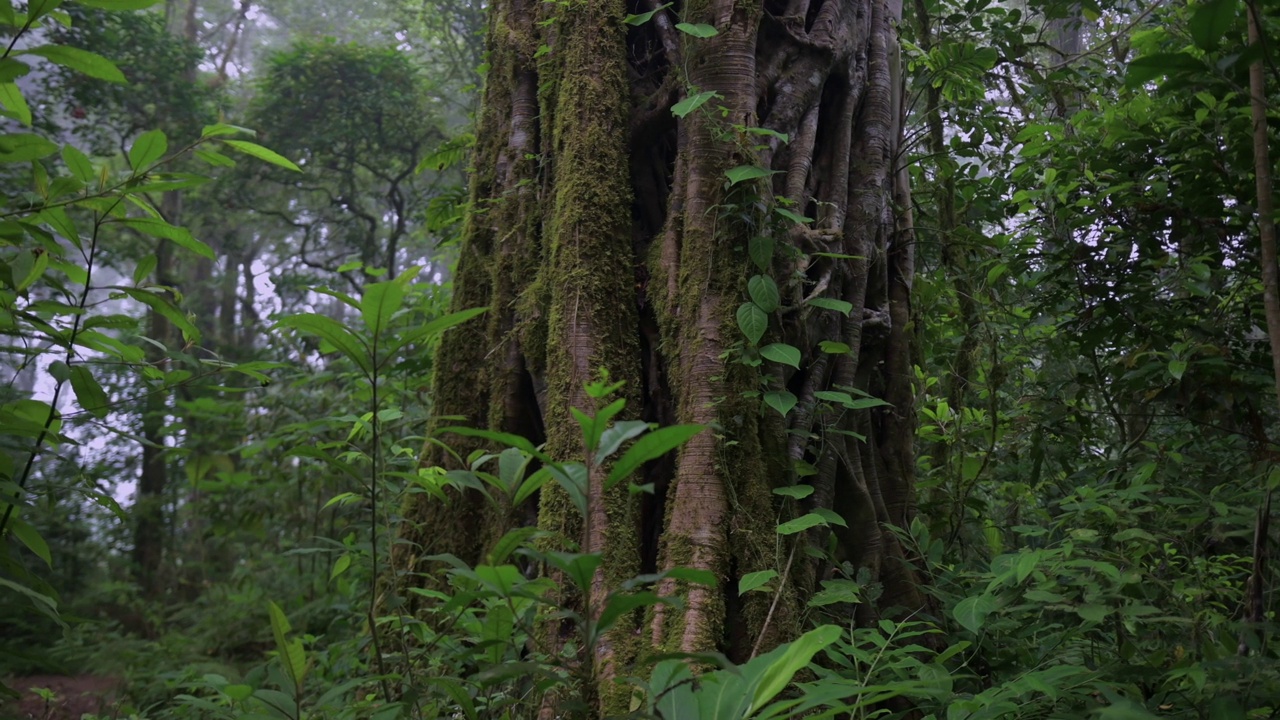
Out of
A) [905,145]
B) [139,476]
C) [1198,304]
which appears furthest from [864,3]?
[139,476]

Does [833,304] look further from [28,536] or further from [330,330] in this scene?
[28,536]

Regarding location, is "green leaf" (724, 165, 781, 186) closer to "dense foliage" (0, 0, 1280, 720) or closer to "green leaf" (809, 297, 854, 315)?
"dense foliage" (0, 0, 1280, 720)

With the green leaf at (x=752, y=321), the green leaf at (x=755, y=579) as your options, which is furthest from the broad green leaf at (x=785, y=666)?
the green leaf at (x=752, y=321)

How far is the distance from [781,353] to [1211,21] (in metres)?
1.07

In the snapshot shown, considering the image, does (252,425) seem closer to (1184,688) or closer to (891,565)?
(891,565)

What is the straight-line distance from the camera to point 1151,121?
2393 mm

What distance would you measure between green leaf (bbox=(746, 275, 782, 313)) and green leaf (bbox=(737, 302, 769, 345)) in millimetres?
15

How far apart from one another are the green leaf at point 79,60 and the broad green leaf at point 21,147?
13cm

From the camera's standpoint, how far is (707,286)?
2.30 meters

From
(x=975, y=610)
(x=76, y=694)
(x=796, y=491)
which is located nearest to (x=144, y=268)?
(x=796, y=491)

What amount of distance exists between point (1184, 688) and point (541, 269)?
1959mm

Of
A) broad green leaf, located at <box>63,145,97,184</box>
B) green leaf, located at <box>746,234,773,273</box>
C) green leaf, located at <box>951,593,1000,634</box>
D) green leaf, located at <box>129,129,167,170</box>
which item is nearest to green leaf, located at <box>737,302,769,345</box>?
green leaf, located at <box>746,234,773,273</box>

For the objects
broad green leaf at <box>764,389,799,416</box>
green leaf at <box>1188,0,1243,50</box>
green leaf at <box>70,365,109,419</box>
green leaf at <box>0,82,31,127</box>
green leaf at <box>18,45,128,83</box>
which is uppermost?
green leaf at <box>1188,0,1243,50</box>

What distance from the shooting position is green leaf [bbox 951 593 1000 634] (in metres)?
1.81
